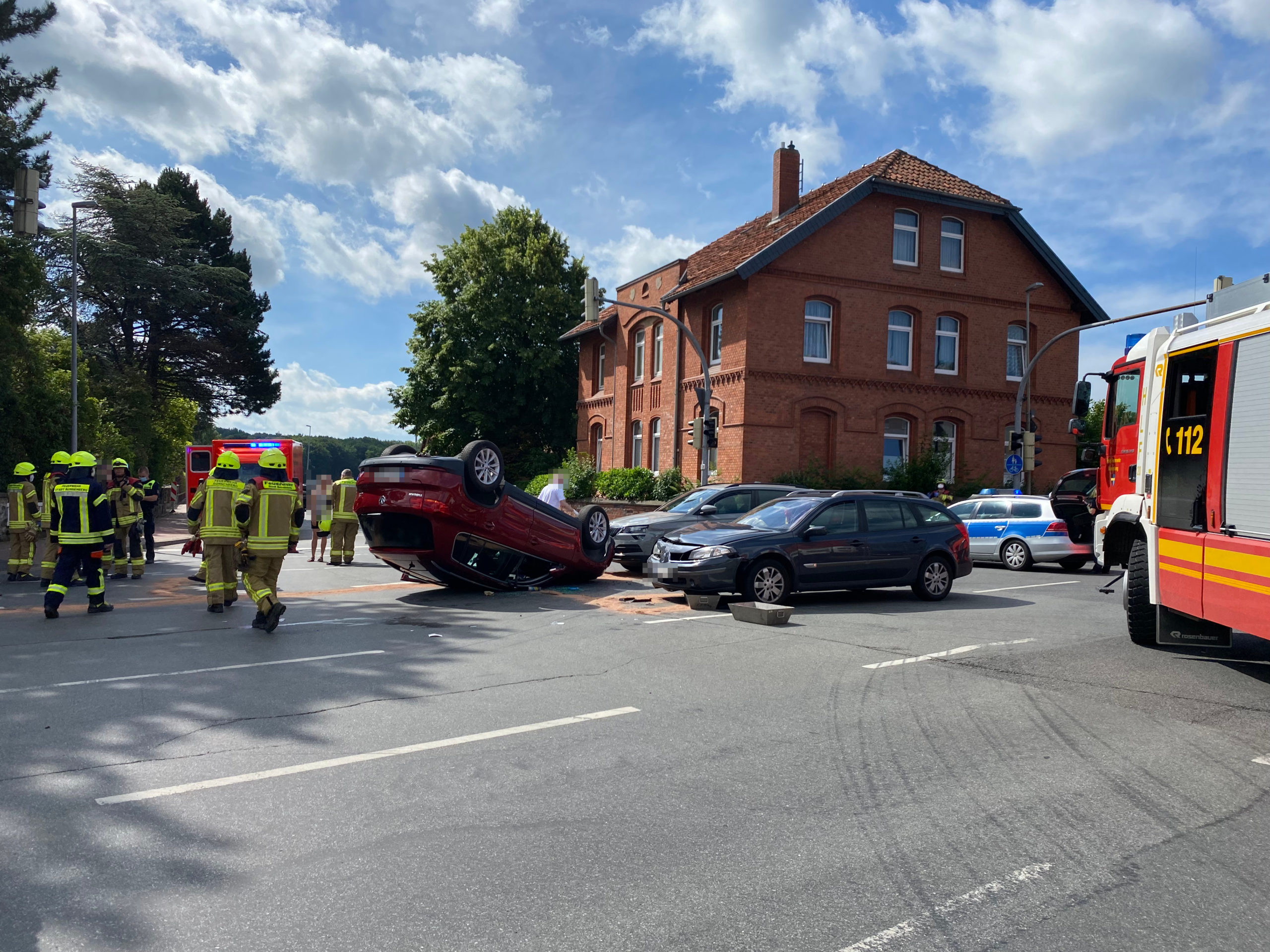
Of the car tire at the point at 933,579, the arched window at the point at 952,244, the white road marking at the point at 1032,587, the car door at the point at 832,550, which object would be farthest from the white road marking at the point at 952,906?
the arched window at the point at 952,244

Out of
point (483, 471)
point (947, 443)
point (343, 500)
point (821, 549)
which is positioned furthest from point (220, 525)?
point (947, 443)

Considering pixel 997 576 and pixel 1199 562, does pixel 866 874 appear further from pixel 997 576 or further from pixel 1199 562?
pixel 997 576

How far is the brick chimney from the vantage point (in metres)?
31.9

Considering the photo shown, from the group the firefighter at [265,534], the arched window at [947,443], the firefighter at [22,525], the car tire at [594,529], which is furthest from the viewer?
the arched window at [947,443]

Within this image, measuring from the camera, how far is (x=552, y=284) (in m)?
43.4

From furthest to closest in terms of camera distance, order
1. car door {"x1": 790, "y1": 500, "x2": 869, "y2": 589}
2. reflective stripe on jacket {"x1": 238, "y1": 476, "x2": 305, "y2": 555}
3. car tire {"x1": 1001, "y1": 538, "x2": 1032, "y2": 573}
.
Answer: car tire {"x1": 1001, "y1": 538, "x2": 1032, "y2": 573} → car door {"x1": 790, "y1": 500, "x2": 869, "y2": 589} → reflective stripe on jacket {"x1": 238, "y1": 476, "x2": 305, "y2": 555}

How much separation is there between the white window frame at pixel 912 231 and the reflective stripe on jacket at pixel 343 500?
19.6 m

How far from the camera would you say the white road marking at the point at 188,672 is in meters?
6.80

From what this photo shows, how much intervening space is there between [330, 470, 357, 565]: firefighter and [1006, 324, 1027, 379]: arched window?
76.5 feet

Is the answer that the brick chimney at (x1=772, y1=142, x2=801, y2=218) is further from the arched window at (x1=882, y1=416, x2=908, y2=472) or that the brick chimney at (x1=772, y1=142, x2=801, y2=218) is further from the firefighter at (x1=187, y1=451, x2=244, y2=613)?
the firefighter at (x1=187, y1=451, x2=244, y2=613)

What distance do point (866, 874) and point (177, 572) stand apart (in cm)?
1537

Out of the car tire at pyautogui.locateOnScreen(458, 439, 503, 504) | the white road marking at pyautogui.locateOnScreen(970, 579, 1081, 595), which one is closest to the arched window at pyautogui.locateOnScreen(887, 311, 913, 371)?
the white road marking at pyautogui.locateOnScreen(970, 579, 1081, 595)

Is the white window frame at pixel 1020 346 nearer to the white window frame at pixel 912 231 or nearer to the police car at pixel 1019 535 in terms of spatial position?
the white window frame at pixel 912 231

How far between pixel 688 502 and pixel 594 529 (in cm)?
327
